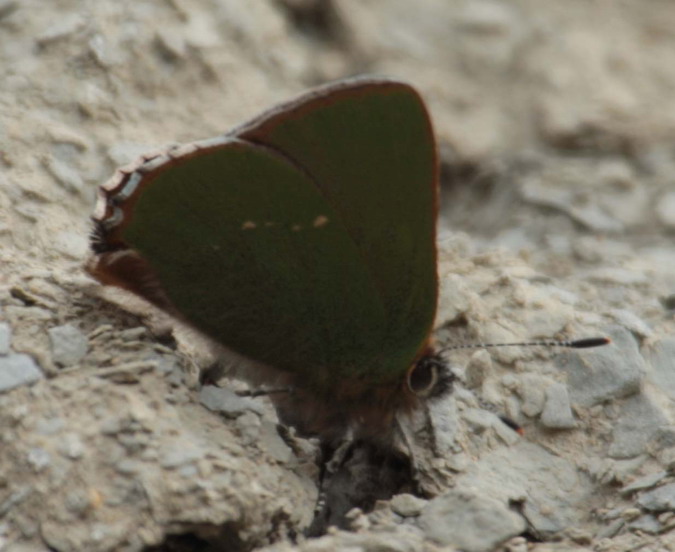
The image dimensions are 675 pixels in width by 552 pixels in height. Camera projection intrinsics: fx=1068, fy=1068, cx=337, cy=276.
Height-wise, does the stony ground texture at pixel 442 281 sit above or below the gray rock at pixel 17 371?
below

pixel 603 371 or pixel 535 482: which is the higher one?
pixel 603 371

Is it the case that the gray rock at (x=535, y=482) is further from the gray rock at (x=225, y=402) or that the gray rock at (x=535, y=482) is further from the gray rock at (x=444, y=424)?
the gray rock at (x=225, y=402)

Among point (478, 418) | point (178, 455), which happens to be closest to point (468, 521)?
point (478, 418)

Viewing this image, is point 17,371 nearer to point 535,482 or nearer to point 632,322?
point 535,482

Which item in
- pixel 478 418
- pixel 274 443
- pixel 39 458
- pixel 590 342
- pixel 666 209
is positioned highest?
pixel 39 458

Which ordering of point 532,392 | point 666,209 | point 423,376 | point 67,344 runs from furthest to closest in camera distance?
1. point 666,209
2. point 532,392
3. point 423,376
4. point 67,344

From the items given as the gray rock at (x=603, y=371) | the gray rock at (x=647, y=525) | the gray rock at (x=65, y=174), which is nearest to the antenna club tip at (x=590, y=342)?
the gray rock at (x=603, y=371)
